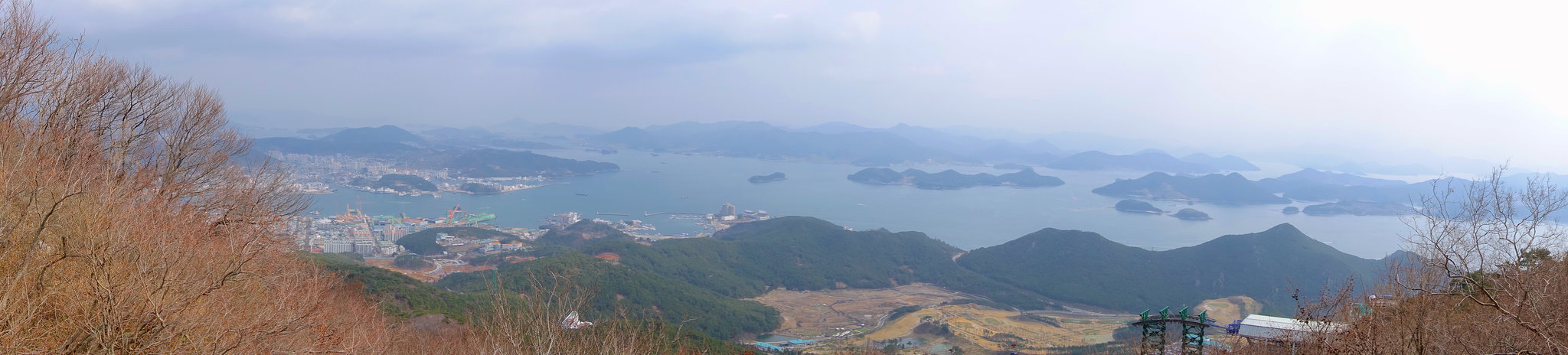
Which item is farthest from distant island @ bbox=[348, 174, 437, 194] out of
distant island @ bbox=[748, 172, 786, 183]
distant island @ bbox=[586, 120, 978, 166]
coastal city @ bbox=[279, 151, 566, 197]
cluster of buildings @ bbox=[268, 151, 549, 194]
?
distant island @ bbox=[586, 120, 978, 166]

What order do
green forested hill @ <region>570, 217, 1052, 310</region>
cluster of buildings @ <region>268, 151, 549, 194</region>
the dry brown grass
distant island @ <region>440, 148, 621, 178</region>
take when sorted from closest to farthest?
the dry brown grass → green forested hill @ <region>570, 217, 1052, 310</region> → cluster of buildings @ <region>268, 151, 549, 194</region> → distant island @ <region>440, 148, 621, 178</region>

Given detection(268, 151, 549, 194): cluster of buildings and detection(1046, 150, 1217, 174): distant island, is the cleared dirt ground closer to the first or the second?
detection(268, 151, 549, 194): cluster of buildings

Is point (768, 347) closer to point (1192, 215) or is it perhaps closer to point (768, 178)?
point (1192, 215)

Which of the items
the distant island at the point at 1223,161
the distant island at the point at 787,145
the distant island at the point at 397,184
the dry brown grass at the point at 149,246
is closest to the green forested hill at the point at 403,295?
the dry brown grass at the point at 149,246

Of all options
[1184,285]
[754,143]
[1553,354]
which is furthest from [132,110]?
[754,143]

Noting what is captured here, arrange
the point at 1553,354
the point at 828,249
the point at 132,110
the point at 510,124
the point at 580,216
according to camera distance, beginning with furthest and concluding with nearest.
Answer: the point at 510,124
the point at 580,216
the point at 828,249
the point at 132,110
the point at 1553,354

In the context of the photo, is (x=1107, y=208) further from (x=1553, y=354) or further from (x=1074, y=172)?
(x=1553, y=354)
